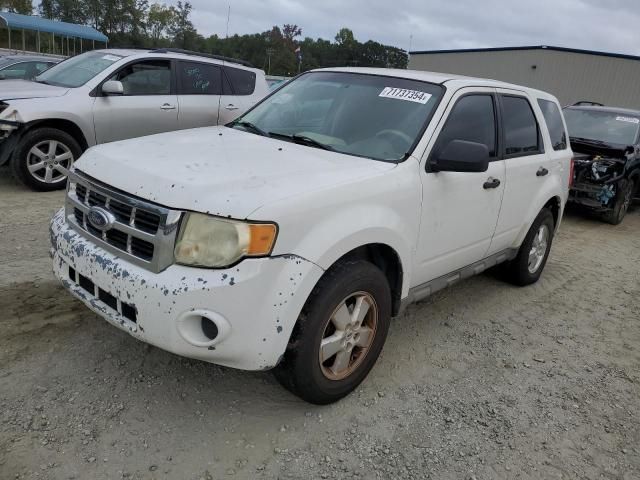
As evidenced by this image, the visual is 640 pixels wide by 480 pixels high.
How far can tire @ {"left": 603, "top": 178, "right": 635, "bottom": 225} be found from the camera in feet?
26.7

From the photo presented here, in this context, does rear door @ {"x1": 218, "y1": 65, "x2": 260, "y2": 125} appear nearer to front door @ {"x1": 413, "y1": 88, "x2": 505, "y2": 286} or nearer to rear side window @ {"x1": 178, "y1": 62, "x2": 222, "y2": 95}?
rear side window @ {"x1": 178, "y1": 62, "x2": 222, "y2": 95}

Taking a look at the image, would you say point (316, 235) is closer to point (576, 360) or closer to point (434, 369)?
point (434, 369)

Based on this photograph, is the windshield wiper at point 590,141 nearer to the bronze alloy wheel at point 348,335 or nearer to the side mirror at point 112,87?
the side mirror at point 112,87

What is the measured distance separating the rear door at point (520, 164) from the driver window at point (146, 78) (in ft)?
16.5

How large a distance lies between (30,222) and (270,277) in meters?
4.07

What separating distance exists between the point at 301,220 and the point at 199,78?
6135mm

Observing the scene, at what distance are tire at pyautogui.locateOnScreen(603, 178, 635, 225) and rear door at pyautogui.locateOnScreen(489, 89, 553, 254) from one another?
4.21 meters

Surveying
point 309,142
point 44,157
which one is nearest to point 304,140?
point 309,142

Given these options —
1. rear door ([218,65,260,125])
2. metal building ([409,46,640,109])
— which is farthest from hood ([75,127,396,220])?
metal building ([409,46,640,109])

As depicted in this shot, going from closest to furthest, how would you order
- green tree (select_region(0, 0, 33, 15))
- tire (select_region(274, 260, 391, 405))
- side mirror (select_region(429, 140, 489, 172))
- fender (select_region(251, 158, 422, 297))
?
fender (select_region(251, 158, 422, 297)) → tire (select_region(274, 260, 391, 405)) → side mirror (select_region(429, 140, 489, 172)) → green tree (select_region(0, 0, 33, 15))

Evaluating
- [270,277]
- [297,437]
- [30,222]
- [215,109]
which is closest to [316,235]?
[270,277]

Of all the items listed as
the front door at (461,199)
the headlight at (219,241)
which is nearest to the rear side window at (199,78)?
the front door at (461,199)

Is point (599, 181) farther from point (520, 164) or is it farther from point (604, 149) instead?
point (520, 164)

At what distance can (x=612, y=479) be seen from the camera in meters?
2.66
